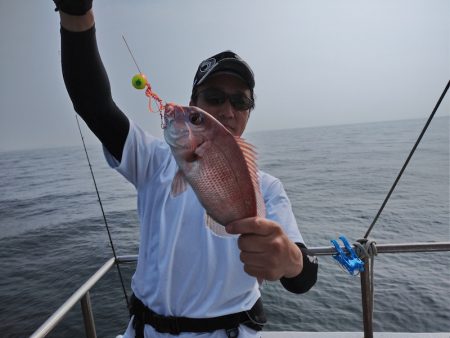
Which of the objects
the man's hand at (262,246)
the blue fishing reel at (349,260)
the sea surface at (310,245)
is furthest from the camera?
the sea surface at (310,245)

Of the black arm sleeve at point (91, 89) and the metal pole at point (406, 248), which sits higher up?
the black arm sleeve at point (91, 89)

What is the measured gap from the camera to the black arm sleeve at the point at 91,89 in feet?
5.49

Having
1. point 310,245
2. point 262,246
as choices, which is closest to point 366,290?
point 262,246

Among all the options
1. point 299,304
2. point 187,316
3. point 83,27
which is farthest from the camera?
point 299,304

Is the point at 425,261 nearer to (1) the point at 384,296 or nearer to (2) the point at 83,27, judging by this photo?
(1) the point at 384,296

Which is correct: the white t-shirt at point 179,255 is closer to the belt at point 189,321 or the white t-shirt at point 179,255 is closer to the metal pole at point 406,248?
the belt at point 189,321

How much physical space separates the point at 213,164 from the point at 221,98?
1047 millimetres

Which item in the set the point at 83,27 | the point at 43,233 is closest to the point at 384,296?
the point at 83,27

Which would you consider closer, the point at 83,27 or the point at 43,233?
the point at 83,27

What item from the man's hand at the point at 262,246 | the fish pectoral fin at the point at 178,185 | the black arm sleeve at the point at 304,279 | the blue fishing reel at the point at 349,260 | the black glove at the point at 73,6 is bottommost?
the blue fishing reel at the point at 349,260

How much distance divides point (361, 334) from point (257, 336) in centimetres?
217

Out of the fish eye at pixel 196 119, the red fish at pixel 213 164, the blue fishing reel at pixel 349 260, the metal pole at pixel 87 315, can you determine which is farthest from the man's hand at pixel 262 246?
the metal pole at pixel 87 315

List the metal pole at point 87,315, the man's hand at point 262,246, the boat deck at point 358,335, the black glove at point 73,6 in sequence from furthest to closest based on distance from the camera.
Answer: the boat deck at point 358,335
the metal pole at point 87,315
the black glove at point 73,6
the man's hand at point 262,246

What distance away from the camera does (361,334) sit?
11.9ft
